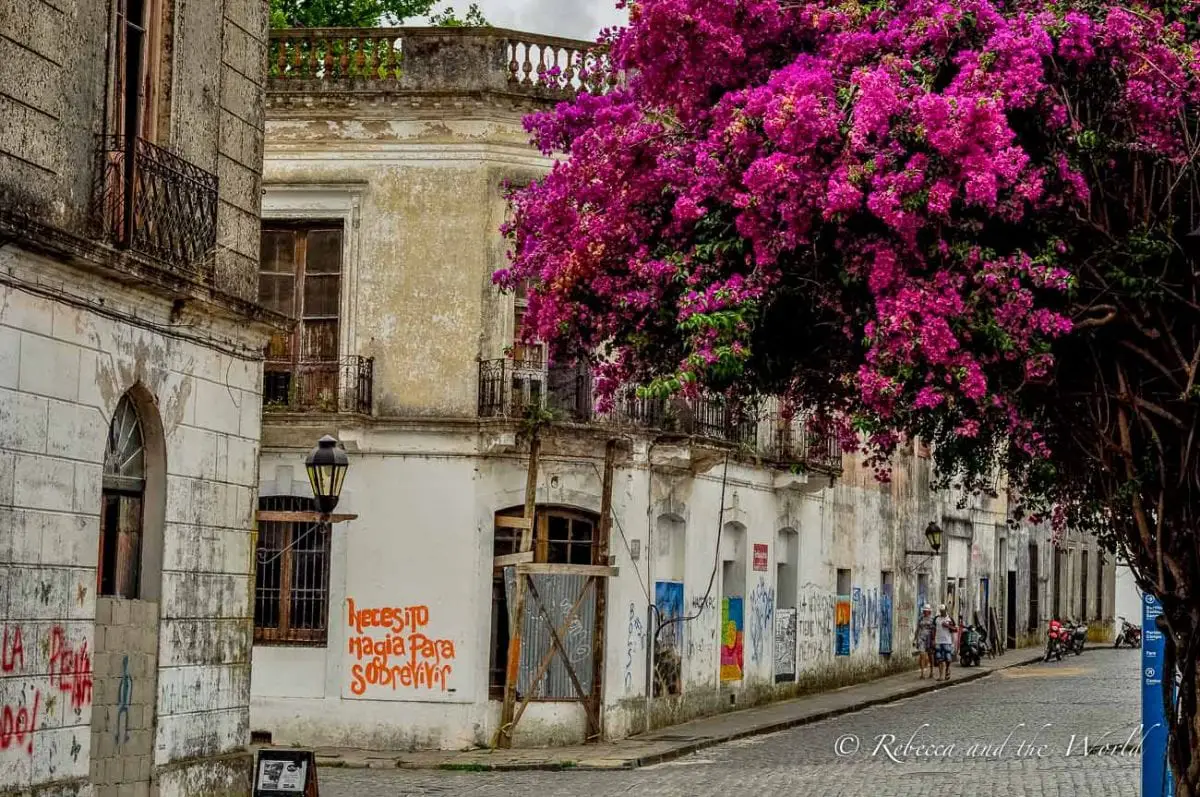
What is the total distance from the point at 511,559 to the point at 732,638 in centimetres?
659

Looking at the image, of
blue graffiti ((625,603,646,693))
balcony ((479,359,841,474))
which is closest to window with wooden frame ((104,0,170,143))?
balcony ((479,359,841,474))

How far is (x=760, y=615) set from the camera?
29500 millimetres

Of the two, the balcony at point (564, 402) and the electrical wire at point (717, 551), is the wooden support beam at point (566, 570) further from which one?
the electrical wire at point (717, 551)

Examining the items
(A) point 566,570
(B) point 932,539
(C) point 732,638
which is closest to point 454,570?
(A) point 566,570

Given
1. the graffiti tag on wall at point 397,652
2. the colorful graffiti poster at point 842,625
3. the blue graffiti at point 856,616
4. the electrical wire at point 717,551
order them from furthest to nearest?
the blue graffiti at point 856,616, the colorful graffiti poster at point 842,625, the electrical wire at point 717,551, the graffiti tag on wall at point 397,652

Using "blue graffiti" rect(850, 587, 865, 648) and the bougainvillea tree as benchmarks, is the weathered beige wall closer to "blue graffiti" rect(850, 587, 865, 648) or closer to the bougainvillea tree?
the bougainvillea tree

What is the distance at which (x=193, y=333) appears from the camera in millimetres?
13938

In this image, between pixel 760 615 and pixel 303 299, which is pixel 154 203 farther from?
pixel 760 615

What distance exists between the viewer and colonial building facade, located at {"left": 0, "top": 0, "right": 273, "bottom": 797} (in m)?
11.7

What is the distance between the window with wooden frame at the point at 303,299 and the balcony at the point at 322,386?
12 mm

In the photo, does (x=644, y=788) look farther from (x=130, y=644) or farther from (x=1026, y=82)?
(x=1026, y=82)

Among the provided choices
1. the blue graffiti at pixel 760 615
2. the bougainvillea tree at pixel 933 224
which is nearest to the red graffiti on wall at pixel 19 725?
the bougainvillea tree at pixel 933 224

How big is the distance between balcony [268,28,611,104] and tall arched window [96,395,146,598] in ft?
34.1

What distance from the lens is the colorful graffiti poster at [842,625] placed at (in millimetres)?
33500
